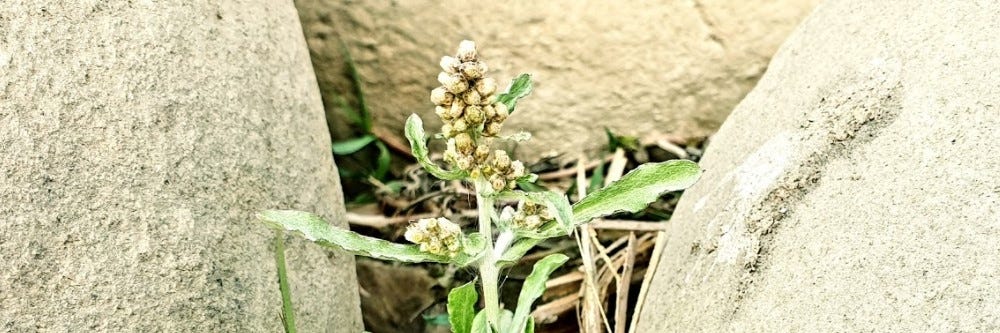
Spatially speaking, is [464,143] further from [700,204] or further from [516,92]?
[700,204]

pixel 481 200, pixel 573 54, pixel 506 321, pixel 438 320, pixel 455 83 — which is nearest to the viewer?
pixel 455 83

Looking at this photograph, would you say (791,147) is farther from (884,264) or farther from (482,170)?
(482,170)

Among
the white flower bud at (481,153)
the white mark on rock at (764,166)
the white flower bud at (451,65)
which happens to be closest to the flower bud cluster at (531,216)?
the white flower bud at (481,153)

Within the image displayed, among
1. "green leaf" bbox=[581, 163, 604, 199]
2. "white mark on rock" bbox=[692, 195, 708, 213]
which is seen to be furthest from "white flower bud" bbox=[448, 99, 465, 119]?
"green leaf" bbox=[581, 163, 604, 199]

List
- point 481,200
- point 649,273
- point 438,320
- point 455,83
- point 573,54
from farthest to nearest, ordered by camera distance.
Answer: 1. point 573,54
2. point 438,320
3. point 649,273
4. point 481,200
5. point 455,83

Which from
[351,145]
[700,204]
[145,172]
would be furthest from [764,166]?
[351,145]
